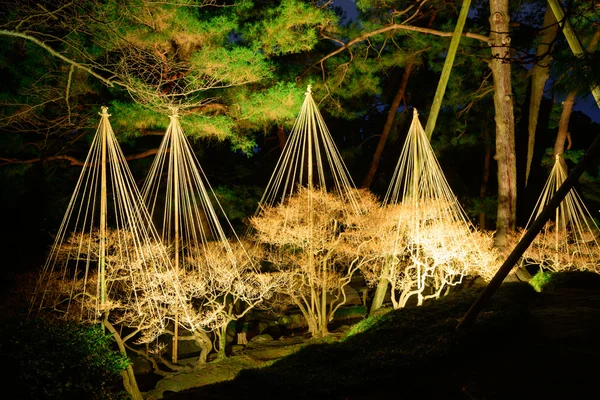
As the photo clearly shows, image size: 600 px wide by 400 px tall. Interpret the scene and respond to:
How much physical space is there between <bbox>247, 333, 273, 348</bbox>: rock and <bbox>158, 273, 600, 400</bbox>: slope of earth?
238 inches

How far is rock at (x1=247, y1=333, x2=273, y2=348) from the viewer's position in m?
11.1

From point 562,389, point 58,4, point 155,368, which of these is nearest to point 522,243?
point 562,389

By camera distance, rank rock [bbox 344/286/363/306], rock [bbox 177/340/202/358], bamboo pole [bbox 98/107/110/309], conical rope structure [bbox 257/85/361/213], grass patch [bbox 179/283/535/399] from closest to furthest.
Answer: grass patch [bbox 179/283/535/399] → bamboo pole [bbox 98/107/110/309] → conical rope structure [bbox 257/85/361/213] → rock [bbox 177/340/202/358] → rock [bbox 344/286/363/306]

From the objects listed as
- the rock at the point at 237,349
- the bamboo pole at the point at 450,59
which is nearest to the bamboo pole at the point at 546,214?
the bamboo pole at the point at 450,59

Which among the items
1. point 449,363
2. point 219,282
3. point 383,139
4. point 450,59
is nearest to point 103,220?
point 219,282

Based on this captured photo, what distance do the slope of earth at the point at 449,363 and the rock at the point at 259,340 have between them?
6057 mm

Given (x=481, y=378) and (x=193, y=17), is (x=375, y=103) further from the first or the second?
(x=481, y=378)

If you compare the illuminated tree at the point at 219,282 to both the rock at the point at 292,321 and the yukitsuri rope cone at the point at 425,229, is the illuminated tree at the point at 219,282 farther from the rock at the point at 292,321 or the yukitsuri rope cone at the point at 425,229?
the rock at the point at 292,321

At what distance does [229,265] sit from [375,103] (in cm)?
1149

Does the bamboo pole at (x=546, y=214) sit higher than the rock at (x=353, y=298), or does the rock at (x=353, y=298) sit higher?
the bamboo pole at (x=546, y=214)

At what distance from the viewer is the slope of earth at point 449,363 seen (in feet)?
12.5

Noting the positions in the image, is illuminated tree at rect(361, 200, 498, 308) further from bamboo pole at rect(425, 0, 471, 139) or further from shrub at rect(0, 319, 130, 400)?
Answer: shrub at rect(0, 319, 130, 400)

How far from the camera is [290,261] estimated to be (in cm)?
1084

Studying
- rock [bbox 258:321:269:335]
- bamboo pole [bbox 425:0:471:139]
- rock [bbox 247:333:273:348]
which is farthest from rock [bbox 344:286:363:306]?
bamboo pole [bbox 425:0:471:139]
